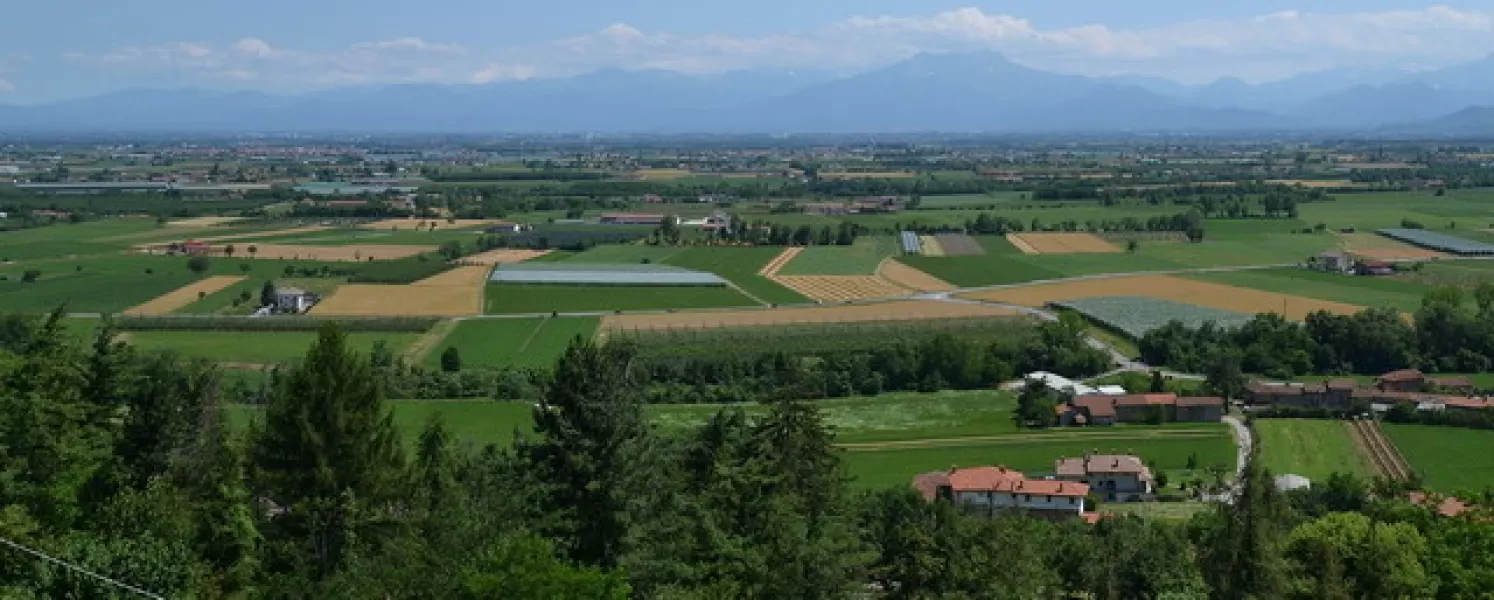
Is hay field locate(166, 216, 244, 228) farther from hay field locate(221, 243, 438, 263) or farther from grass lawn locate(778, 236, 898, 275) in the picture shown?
grass lawn locate(778, 236, 898, 275)

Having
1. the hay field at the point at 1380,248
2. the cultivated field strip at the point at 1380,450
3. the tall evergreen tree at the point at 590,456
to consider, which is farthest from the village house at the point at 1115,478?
the hay field at the point at 1380,248

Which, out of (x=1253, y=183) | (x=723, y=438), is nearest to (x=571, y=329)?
(x=723, y=438)

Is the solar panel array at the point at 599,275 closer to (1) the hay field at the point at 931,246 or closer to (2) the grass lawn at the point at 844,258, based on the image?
(2) the grass lawn at the point at 844,258

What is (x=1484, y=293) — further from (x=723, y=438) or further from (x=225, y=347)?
(x=225, y=347)

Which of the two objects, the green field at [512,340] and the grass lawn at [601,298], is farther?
the grass lawn at [601,298]

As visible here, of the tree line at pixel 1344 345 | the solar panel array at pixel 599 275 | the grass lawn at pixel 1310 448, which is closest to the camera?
the grass lawn at pixel 1310 448

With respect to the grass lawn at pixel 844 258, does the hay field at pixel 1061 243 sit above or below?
above

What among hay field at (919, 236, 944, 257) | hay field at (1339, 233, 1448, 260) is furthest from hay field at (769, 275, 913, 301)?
hay field at (1339, 233, 1448, 260)

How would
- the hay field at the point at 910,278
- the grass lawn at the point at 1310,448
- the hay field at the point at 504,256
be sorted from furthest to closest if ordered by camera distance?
the hay field at the point at 504,256 → the hay field at the point at 910,278 → the grass lawn at the point at 1310,448
